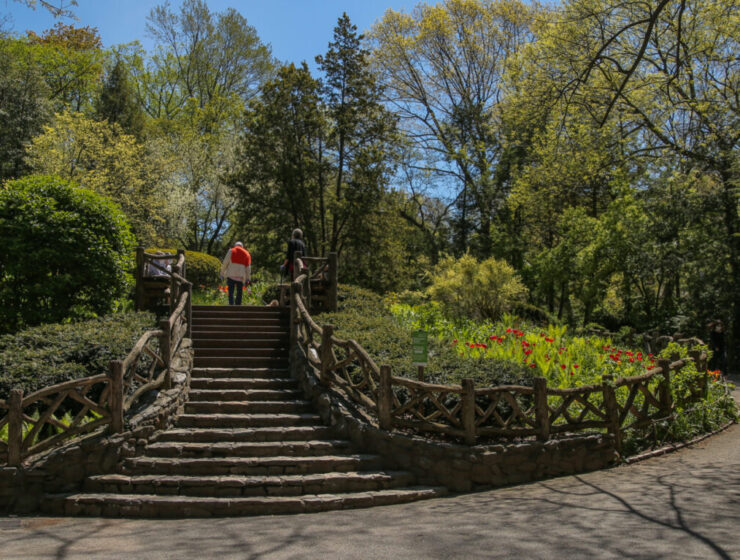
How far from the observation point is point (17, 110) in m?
27.5

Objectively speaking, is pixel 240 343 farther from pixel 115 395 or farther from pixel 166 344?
pixel 115 395

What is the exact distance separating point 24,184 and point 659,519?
13401 mm

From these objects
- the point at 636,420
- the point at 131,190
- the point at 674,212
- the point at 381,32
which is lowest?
the point at 636,420

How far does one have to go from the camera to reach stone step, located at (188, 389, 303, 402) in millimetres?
9648

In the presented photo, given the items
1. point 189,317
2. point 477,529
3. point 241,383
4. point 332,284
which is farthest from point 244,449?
point 332,284

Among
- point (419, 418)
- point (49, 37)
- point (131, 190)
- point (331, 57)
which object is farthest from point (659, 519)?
point (49, 37)

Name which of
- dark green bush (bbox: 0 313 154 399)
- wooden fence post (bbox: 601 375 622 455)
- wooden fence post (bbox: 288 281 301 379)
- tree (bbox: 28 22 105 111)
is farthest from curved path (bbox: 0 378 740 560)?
tree (bbox: 28 22 105 111)

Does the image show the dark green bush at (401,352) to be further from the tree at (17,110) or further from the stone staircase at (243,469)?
the tree at (17,110)

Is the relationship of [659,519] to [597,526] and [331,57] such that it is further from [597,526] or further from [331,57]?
[331,57]

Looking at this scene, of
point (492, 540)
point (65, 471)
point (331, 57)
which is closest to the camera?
point (492, 540)

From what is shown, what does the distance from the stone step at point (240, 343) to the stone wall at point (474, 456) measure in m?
3.61

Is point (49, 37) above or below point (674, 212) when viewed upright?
above

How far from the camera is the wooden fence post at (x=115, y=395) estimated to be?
7609mm

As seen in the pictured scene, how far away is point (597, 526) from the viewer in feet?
18.1
